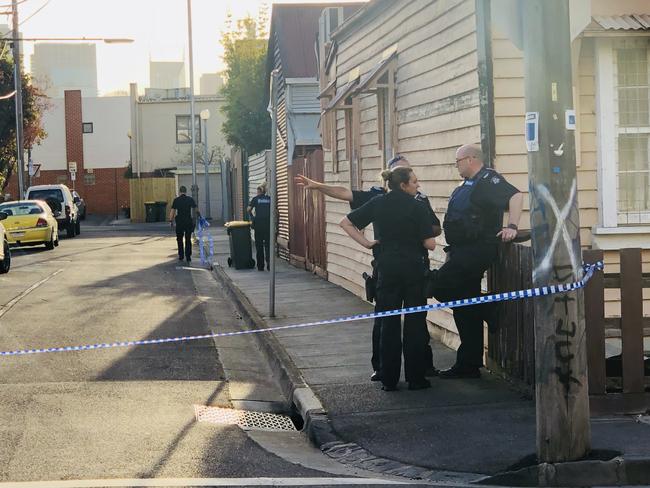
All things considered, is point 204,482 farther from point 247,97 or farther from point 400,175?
point 247,97

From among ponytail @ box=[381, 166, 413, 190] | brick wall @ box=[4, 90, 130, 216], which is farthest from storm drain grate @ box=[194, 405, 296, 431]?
brick wall @ box=[4, 90, 130, 216]

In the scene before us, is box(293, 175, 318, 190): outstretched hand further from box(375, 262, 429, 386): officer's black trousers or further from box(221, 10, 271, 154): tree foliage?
box(221, 10, 271, 154): tree foliage

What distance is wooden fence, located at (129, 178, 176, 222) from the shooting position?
2356 inches

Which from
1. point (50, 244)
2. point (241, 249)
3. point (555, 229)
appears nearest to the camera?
point (555, 229)

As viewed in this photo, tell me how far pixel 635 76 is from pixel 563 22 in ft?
13.9

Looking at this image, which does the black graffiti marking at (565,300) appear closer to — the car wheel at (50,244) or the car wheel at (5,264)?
the car wheel at (5,264)

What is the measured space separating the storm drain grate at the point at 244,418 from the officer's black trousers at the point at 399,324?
0.90m

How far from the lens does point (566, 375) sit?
6301 mm

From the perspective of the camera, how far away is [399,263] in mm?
8992

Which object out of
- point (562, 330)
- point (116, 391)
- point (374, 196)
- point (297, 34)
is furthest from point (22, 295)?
point (297, 34)

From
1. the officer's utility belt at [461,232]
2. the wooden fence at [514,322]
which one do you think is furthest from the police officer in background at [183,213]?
the wooden fence at [514,322]

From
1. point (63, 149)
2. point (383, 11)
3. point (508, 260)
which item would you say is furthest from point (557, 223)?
point (63, 149)

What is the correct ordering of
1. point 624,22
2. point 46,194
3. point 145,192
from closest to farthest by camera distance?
point 624,22 < point 46,194 < point 145,192

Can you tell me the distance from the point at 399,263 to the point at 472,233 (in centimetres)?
63
